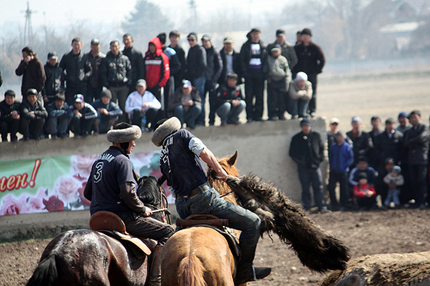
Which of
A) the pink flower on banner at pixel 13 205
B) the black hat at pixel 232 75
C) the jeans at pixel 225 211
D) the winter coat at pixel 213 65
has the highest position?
the winter coat at pixel 213 65

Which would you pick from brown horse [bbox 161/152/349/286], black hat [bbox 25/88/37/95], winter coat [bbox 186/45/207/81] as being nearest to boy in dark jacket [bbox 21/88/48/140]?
black hat [bbox 25/88/37/95]

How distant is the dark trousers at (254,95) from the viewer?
12.3 m

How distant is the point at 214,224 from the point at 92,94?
725 cm

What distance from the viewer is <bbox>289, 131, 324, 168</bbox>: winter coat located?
1219 centimetres

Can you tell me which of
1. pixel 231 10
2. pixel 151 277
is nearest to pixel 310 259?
pixel 151 277

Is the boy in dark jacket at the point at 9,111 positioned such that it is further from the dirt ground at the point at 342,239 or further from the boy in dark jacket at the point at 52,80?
the dirt ground at the point at 342,239

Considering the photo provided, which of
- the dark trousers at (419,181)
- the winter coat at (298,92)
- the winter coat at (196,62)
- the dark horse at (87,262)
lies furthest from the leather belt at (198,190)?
the dark trousers at (419,181)

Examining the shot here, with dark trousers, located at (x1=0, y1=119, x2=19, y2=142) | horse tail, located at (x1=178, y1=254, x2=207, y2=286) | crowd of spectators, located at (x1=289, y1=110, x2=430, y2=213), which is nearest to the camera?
horse tail, located at (x1=178, y1=254, x2=207, y2=286)

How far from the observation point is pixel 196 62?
11.9m

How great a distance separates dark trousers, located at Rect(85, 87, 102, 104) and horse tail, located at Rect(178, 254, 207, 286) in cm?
779

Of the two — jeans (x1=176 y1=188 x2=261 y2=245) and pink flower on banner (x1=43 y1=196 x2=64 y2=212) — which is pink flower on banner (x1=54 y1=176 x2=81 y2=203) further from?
jeans (x1=176 y1=188 x2=261 y2=245)

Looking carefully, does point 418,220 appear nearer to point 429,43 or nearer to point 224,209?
point 224,209

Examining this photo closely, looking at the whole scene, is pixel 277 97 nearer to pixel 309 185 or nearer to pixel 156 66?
pixel 309 185

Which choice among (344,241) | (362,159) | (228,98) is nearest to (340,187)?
(362,159)
